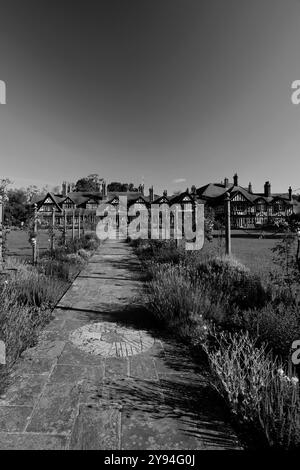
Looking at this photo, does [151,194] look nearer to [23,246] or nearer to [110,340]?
[23,246]

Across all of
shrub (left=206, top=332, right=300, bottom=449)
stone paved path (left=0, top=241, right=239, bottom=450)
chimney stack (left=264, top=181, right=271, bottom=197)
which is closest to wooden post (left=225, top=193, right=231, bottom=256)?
stone paved path (left=0, top=241, right=239, bottom=450)

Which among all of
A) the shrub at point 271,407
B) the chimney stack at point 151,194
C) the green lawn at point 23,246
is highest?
the chimney stack at point 151,194

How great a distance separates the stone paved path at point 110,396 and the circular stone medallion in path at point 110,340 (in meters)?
0.01

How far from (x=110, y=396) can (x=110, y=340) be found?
1.17 meters

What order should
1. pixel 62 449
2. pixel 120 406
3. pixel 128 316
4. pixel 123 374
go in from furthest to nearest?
1. pixel 128 316
2. pixel 123 374
3. pixel 120 406
4. pixel 62 449

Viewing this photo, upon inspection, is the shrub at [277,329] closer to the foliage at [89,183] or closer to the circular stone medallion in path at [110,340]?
the circular stone medallion in path at [110,340]

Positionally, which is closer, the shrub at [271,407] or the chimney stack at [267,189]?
the shrub at [271,407]

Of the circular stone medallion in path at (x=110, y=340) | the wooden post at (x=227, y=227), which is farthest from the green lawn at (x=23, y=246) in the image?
the wooden post at (x=227, y=227)

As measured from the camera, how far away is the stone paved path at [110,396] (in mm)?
1855

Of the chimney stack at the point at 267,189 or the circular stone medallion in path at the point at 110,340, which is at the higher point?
the chimney stack at the point at 267,189
